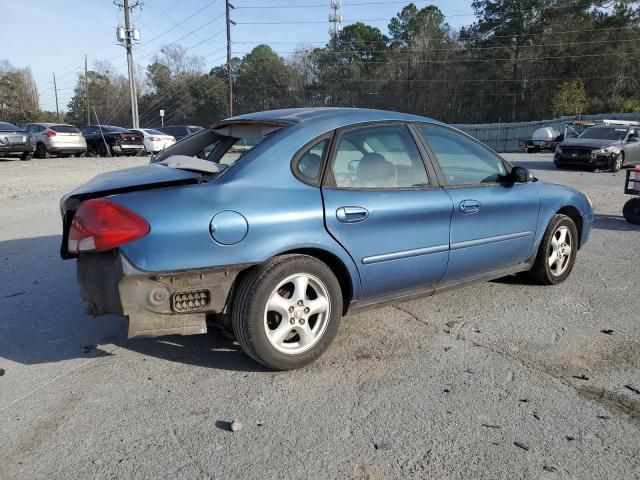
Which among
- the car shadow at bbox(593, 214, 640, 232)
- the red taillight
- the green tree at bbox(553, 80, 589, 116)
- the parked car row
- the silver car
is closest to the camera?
the red taillight

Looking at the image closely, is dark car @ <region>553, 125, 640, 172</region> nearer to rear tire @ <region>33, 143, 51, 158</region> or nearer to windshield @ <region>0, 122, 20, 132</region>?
windshield @ <region>0, 122, 20, 132</region>

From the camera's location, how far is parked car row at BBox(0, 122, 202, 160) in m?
18.9

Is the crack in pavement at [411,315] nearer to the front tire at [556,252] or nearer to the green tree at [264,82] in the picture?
the front tire at [556,252]

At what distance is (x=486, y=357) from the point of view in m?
3.47

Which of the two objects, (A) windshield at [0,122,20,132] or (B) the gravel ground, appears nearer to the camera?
(B) the gravel ground

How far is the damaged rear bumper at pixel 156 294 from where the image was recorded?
2887 millimetres

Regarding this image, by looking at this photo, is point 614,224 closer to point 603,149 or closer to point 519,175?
point 519,175

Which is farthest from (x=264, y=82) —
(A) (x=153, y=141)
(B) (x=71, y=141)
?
(B) (x=71, y=141)

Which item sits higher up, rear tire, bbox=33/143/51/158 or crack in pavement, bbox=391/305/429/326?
rear tire, bbox=33/143/51/158

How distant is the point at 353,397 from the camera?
2957mm

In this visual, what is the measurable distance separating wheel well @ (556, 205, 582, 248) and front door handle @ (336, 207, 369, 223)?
2425mm

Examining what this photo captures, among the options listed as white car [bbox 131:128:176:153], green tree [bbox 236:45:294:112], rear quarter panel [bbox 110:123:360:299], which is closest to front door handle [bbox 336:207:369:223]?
rear quarter panel [bbox 110:123:360:299]

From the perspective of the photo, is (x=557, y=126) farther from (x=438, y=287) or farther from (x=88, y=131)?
(x=438, y=287)

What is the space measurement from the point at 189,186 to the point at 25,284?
2824mm
